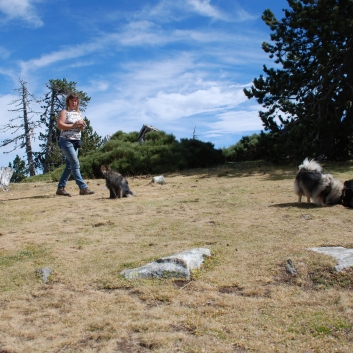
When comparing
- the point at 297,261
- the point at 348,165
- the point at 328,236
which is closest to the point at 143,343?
the point at 297,261

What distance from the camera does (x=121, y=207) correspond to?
894cm

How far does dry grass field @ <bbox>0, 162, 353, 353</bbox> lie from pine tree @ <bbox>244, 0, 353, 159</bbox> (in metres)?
8.01

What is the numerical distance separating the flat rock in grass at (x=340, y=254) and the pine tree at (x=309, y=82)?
10.6 meters

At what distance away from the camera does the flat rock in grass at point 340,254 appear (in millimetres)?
4383

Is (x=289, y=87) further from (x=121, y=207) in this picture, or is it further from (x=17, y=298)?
(x=17, y=298)

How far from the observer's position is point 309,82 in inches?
635

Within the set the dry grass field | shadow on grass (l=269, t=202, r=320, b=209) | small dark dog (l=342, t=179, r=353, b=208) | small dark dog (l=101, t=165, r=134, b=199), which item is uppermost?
small dark dog (l=101, t=165, r=134, b=199)

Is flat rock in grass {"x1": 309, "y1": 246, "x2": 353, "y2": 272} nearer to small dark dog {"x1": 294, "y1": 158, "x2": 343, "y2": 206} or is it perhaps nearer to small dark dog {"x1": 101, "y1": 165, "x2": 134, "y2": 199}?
small dark dog {"x1": 294, "y1": 158, "x2": 343, "y2": 206}

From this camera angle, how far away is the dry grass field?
10.6 ft

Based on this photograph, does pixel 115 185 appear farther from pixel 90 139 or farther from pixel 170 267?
pixel 90 139

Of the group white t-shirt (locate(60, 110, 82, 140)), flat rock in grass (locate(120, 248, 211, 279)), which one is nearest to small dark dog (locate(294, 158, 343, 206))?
flat rock in grass (locate(120, 248, 211, 279))

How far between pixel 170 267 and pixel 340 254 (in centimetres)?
191

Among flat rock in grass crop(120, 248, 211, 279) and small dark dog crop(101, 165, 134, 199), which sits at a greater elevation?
small dark dog crop(101, 165, 134, 199)

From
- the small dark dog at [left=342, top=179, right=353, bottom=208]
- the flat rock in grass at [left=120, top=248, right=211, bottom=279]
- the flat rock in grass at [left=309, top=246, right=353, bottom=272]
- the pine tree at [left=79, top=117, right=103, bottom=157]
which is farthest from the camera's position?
the pine tree at [left=79, top=117, right=103, bottom=157]
